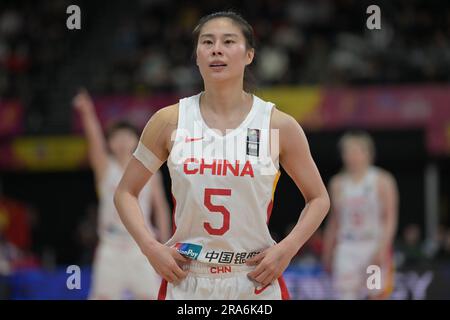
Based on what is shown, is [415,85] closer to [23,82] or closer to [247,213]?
[23,82]

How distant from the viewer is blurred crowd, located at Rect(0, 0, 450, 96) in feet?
55.9

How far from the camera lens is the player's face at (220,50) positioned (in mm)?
4605

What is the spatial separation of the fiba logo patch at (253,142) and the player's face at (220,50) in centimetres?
31

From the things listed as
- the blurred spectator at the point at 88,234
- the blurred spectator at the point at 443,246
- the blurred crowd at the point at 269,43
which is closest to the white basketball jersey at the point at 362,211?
the blurred spectator at the point at 443,246


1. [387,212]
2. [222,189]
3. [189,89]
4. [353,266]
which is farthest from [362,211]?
[189,89]

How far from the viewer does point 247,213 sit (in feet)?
15.0

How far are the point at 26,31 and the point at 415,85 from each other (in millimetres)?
8540

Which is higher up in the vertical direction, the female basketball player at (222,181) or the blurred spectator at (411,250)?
the female basketball player at (222,181)

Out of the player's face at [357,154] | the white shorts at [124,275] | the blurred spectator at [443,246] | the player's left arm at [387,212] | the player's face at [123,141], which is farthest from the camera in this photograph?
the blurred spectator at [443,246]

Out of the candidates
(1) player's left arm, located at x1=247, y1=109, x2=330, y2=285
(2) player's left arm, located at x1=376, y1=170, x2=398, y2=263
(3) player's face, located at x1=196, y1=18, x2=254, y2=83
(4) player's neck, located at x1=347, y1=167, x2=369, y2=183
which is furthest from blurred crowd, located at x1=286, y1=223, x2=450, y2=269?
(3) player's face, located at x1=196, y1=18, x2=254, y2=83

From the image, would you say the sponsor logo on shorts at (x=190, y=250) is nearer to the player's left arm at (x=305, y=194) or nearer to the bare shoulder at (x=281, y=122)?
the player's left arm at (x=305, y=194)

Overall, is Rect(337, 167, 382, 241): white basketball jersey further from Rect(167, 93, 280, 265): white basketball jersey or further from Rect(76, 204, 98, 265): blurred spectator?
Rect(76, 204, 98, 265): blurred spectator

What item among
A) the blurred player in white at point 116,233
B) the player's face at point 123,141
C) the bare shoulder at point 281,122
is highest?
the bare shoulder at point 281,122

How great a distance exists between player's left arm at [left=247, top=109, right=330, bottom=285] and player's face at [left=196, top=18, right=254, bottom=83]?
0.35m
